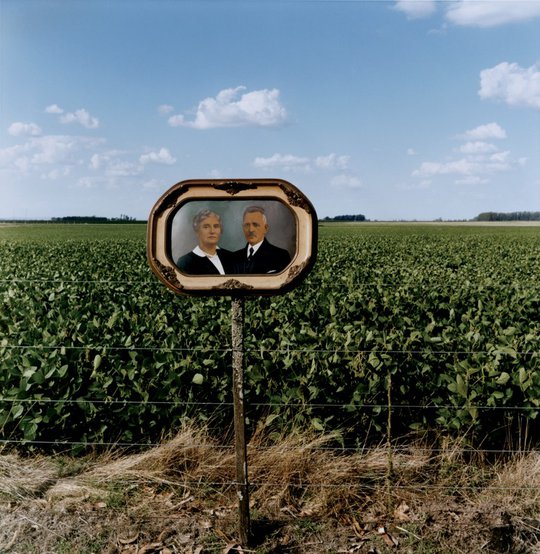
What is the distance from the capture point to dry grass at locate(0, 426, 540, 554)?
360 centimetres

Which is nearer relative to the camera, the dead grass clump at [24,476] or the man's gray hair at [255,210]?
the man's gray hair at [255,210]

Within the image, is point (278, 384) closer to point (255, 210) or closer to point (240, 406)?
point (240, 406)

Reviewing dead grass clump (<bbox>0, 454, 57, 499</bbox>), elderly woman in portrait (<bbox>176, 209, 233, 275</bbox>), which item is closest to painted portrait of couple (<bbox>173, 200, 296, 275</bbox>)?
elderly woman in portrait (<bbox>176, 209, 233, 275</bbox>)

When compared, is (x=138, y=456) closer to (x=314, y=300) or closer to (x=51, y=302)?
(x=314, y=300)

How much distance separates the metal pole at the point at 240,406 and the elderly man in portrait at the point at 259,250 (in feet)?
0.97

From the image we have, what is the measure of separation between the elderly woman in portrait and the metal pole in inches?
10.9

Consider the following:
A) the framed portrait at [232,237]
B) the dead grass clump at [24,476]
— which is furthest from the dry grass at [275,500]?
the framed portrait at [232,237]

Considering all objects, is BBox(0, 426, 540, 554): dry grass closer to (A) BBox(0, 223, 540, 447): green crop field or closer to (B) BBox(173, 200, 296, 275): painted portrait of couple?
(A) BBox(0, 223, 540, 447): green crop field

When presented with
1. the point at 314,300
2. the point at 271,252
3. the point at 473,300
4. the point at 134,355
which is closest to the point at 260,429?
the point at 134,355

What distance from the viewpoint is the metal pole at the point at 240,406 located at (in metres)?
3.41

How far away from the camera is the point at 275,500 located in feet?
13.0

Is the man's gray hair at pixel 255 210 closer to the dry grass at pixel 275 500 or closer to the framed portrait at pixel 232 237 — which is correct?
the framed portrait at pixel 232 237

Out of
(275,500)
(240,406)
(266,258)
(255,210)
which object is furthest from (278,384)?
(255,210)

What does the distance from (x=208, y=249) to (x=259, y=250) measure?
10.9 inches
